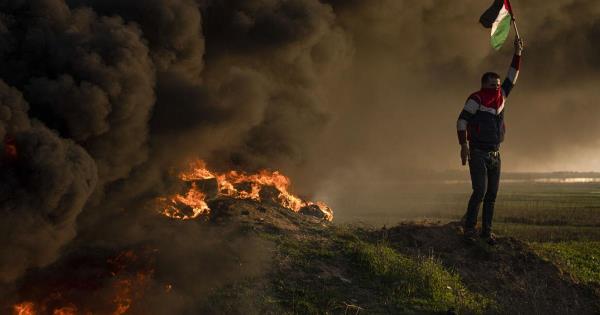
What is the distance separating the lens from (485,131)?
11.0 meters

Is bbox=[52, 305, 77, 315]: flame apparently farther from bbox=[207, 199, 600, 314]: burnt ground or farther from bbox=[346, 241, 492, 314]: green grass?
bbox=[346, 241, 492, 314]: green grass

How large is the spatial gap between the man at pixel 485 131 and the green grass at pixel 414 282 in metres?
2.03

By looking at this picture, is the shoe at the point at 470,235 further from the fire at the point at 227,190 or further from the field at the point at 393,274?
the fire at the point at 227,190

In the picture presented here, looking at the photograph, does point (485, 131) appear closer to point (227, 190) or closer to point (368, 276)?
point (368, 276)

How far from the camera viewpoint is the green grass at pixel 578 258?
11823 millimetres

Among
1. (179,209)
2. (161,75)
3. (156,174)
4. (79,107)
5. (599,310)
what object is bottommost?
(599,310)

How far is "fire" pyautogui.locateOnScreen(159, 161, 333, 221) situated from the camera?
12383 millimetres

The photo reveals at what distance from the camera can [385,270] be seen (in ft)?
33.1

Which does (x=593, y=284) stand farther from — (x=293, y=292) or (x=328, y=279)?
(x=293, y=292)

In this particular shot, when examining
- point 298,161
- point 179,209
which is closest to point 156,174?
point 179,209

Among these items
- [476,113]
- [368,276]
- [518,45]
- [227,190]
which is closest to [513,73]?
[518,45]

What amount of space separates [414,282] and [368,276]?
89 cm

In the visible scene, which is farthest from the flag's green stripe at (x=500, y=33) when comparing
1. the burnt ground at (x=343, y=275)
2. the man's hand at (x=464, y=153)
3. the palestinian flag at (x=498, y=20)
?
the burnt ground at (x=343, y=275)

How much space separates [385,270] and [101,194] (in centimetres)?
577
